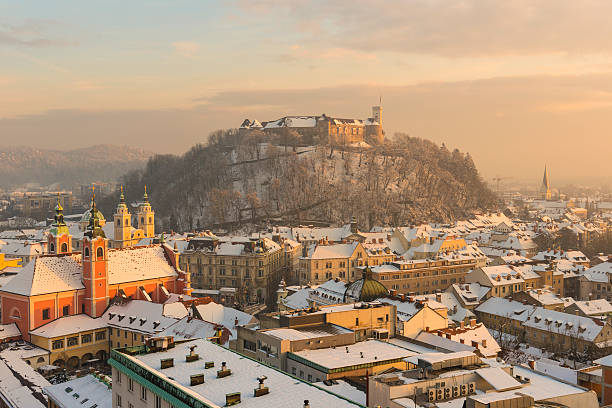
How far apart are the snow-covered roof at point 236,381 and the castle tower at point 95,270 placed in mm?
30998

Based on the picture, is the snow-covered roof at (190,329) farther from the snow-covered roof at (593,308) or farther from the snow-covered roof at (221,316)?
the snow-covered roof at (593,308)

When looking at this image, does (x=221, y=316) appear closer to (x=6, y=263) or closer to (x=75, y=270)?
(x=75, y=270)

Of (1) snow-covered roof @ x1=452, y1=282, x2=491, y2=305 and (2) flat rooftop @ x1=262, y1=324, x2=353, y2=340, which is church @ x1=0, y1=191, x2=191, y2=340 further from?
(1) snow-covered roof @ x1=452, y1=282, x2=491, y2=305

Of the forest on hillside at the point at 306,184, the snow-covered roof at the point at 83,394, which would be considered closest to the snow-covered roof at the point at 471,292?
the snow-covered roof at the point at 83,394

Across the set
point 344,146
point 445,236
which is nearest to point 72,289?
point 445,236

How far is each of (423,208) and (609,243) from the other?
1761 inches

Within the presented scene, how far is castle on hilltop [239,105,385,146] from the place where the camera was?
182 meters

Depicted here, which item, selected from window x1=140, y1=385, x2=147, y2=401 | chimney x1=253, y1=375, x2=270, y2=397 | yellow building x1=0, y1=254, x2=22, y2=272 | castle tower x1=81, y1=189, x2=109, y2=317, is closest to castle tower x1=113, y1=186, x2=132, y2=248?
yellow building x1=0, y1=254, x2=22, y2=272

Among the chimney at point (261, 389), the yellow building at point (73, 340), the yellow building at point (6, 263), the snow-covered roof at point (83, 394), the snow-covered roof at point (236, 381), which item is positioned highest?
the chimney at point (261, 389)

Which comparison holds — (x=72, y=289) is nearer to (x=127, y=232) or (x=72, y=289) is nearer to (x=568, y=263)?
(x=127, y=232)

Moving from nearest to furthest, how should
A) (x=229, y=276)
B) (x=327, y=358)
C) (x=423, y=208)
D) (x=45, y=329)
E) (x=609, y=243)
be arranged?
(x=327, y=358) < (x=45, y=329) < (x=229, y=276) < (x=609, y=243) < (x=423, y=208)

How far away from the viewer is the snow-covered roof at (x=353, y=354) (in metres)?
31.2

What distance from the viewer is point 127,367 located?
29.0 m

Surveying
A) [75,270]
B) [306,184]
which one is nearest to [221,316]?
[75,270]
